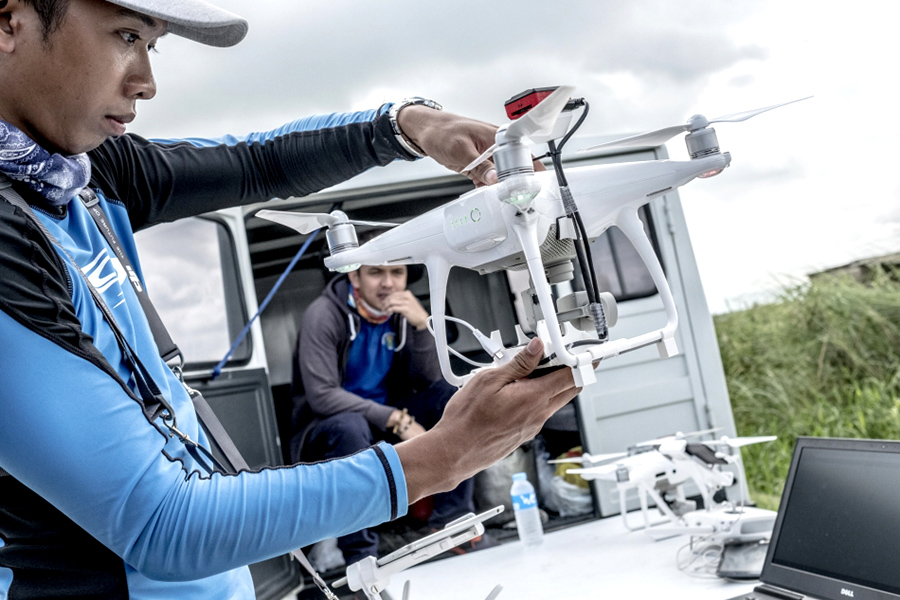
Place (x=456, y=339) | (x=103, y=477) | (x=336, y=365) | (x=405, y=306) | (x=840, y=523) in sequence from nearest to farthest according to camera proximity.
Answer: (x=103, y=477), (x=840, y=523), (x=456, y=339), (x=336, y=365), (x=405, y=306)

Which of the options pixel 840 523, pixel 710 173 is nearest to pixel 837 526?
pixel 840 523

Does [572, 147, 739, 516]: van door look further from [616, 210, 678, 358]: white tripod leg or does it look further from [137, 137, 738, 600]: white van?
[616, 210, 678, 358]: white tripod leg

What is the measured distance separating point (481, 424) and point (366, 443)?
295 cm

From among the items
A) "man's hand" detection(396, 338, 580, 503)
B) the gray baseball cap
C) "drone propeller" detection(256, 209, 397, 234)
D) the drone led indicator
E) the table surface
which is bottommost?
the table surface

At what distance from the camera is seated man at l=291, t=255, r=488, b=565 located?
3803 millimetres

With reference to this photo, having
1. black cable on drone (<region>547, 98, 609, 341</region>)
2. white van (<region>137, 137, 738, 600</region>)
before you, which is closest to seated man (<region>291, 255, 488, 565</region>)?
white van (<region>137, 137, 738, 600</region>)

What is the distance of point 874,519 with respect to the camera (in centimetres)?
160

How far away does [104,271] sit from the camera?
0.97m

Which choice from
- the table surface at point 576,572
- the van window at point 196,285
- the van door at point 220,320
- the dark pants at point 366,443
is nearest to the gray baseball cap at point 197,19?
the table surface at point 576,572

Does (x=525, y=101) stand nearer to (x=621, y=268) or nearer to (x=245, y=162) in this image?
(x=245, y=162)

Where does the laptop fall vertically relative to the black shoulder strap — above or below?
below

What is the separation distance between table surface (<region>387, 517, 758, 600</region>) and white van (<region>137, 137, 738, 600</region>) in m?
0.41

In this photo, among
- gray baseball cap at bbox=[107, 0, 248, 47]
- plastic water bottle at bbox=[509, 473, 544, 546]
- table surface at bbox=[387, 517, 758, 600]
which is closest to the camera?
gray baseball cap at bbox=[107, 0, 248, 47]

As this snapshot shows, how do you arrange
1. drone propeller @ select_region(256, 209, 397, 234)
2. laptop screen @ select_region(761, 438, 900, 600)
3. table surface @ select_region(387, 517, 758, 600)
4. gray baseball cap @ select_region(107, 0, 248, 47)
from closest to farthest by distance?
gray baseball cap @ select_region(107, 0, 248, 47), drone propeller @ select_region(256, 209, 397, 234), laptop screen @ select_region(761, 438, 900, 600), table surface @ select_region(387, 517, 758, 600)
